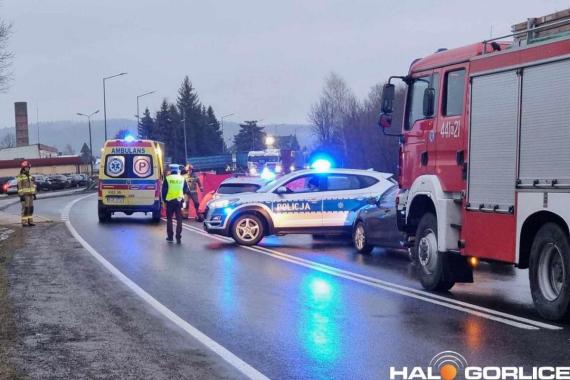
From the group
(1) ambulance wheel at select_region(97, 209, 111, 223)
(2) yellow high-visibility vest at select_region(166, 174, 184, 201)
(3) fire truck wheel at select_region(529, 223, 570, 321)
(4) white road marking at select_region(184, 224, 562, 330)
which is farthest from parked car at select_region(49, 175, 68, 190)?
(3) fire truck wheel at select_region(529, 223, 570, 321)

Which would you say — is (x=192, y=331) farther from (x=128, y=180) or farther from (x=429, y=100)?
(x=128, y=180)

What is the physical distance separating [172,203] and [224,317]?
10.3 meters

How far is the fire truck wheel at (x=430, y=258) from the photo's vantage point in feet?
34.6

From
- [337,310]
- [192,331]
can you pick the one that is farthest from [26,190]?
[192,331]

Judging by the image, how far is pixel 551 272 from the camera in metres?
8.62

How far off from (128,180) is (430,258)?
614 inches

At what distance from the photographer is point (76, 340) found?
7.70 m

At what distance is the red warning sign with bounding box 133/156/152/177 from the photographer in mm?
24812

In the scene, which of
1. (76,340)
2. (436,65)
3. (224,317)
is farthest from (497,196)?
(76,340)

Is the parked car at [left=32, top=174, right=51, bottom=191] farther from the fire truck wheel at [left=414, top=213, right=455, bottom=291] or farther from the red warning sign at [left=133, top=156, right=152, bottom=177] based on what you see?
the fire truck wheel at [left=414, top=213, right=455, bottom=291]

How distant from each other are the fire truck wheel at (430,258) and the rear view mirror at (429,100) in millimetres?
1366

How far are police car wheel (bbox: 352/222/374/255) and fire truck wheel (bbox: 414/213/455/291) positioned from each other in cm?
467

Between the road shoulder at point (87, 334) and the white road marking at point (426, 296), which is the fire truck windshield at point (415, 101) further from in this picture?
the road shoulder at point (87, 334)

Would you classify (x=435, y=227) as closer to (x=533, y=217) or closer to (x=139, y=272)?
(x=533, y=217)
